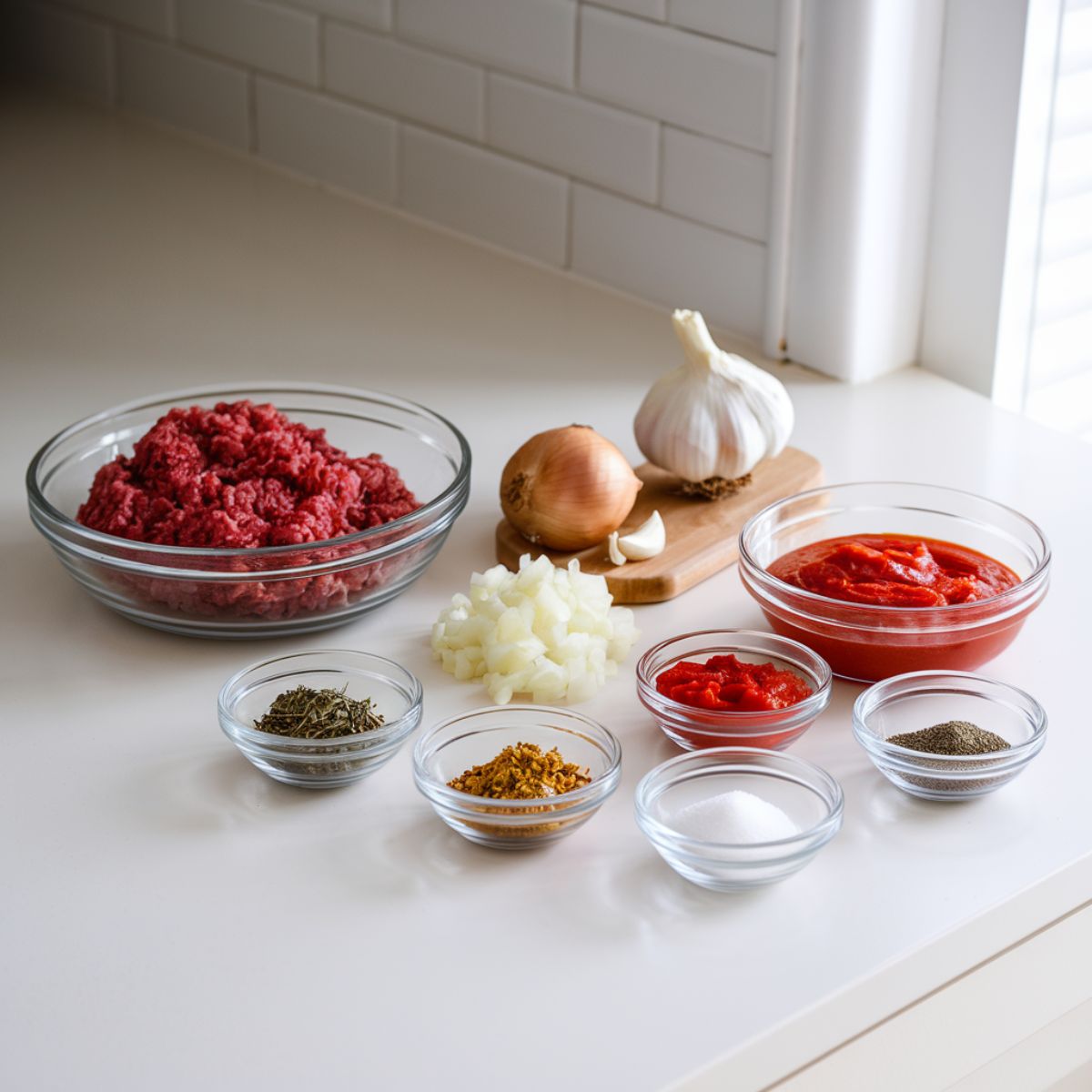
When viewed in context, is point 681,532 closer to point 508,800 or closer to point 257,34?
point 508,800

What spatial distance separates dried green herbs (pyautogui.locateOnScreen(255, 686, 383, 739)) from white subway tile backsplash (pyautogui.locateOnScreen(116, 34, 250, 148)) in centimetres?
147

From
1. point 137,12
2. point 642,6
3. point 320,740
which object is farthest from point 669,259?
point 137,12

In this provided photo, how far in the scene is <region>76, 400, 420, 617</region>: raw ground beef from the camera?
43.0 inches

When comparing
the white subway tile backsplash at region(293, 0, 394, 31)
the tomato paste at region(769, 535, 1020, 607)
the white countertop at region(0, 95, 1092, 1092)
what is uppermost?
the white subway tile backsplash at region(293, 0, 394, 31)

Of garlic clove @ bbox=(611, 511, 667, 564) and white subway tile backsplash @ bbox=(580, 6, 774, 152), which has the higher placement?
white subway tile backsplash @ bbox=(580, 6, 774, 152)

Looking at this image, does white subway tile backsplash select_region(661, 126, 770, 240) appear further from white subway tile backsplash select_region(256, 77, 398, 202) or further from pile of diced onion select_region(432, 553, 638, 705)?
pile of diced onion select_region(432, 553, 638, 705)

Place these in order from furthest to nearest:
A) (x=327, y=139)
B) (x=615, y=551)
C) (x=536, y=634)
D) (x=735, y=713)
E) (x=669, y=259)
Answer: (x=327, y=139) → (x=669, y=259) → (x=615, y=551) → (x=536, y=634) → (x=735, y=713)

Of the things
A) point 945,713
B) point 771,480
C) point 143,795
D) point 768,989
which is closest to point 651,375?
point 771,480

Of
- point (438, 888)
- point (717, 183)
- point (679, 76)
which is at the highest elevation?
point (679, 76)

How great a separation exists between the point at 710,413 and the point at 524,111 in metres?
0.75

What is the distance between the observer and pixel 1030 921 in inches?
34.4

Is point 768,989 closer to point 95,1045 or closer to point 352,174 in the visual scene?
point 95,1045

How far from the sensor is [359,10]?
2.00 m

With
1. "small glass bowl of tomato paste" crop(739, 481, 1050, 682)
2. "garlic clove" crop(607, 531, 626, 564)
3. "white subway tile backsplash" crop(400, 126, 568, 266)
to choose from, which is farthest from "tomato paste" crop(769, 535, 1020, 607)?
"white subway tile backsplash" crop(400, 126, 568, 266)
